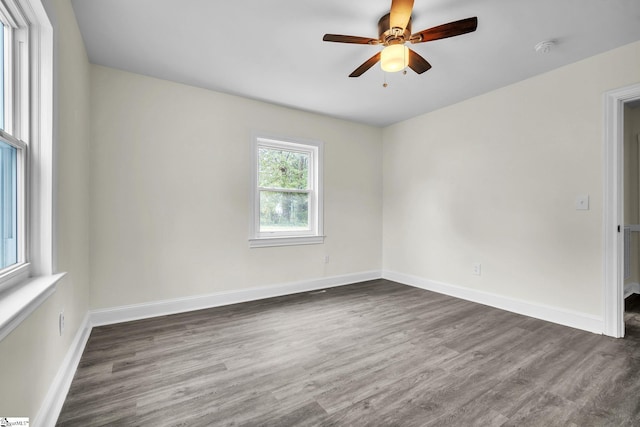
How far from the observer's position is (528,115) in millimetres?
3078

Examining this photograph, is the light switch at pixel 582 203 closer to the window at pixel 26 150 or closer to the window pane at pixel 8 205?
the window at pixel 26 150

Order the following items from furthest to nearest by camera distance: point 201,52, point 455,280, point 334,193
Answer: point 334,193 < point 455,280 < point 201,52

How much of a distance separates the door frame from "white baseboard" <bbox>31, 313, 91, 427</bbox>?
399 centimetres

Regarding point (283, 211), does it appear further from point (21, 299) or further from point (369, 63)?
point (21, 299)

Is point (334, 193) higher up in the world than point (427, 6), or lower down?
lower down

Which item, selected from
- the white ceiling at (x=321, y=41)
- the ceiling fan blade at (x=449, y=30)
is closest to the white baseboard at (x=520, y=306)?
the white ceiling at (x=321, y=41)

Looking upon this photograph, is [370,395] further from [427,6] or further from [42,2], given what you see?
[42,2]

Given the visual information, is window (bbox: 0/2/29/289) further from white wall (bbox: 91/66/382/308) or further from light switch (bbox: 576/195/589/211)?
light switch (bbox: 576/195/589/211)

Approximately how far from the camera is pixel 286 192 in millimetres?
3990

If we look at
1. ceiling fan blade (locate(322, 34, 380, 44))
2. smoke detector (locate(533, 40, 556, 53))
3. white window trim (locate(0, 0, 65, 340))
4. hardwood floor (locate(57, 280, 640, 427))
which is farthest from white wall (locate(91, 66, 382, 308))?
smoke detector (locate(533, 40, 556, 53))

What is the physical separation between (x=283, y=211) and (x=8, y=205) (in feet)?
9.12

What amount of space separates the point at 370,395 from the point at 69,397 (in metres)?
1.74

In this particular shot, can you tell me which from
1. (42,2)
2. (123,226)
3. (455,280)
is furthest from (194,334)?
(455,280)

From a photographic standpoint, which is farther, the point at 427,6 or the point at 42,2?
the point at 427,6
